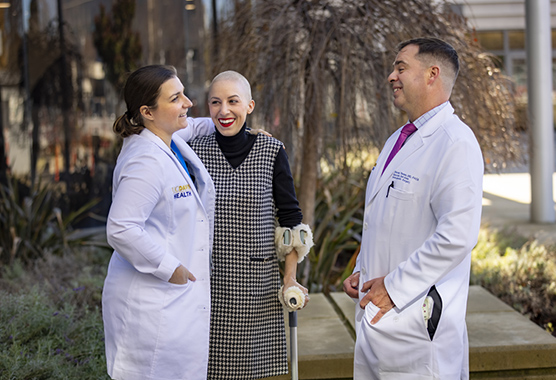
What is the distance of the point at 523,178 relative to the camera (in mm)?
14781

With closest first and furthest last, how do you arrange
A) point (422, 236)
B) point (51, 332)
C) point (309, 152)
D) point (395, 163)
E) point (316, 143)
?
point (422, 236)
point (395, 163)
point (51, 332)
point (316, 143)
point (309, 152)

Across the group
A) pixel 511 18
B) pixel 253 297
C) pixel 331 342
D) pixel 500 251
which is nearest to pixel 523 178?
pixel 511 18

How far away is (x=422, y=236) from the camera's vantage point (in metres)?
2.54

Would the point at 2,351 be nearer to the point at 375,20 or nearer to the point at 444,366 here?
the point at 444,366

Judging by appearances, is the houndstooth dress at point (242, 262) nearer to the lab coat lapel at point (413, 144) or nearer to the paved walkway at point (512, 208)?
the lab coat lapel at point (413, 144)

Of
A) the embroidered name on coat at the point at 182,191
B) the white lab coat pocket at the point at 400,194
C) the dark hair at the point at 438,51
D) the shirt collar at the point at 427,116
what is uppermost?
the dark hair at the point at 438,51

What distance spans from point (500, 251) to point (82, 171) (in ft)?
17.8

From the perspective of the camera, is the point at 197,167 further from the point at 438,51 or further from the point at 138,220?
the point at 438,51

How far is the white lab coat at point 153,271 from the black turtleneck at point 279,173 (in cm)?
37

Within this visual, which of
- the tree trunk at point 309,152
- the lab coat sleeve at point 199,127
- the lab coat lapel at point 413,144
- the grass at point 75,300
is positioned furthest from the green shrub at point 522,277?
the lab coat sleeve at point 199,127

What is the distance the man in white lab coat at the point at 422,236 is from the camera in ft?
7.75

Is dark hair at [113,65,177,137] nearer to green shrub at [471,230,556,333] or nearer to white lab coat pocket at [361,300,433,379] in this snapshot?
white lab coat pocket at [361,300,433,379]

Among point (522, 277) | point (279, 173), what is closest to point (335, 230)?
point (522, 277)

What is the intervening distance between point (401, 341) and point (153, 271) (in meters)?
0.99
